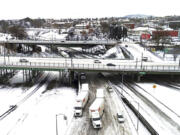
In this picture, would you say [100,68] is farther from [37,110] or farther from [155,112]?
[155,112]

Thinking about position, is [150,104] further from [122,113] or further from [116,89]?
[116,89]

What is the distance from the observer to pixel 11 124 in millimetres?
35844

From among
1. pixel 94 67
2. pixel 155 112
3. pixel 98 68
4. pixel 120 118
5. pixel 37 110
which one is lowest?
pixel 37 110

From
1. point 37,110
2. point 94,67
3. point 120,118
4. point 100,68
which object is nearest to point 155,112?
point 120,118

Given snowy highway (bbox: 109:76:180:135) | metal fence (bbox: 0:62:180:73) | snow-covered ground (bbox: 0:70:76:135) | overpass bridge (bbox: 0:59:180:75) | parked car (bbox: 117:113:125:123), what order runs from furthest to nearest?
metal fence (bbox: 0:62:180:73) < overpass bridge (bbox: 0:59:180:75) < snow-covered ground (bbox: 0:70:76:135) < parked car (bbox: 117:113:125:123) < snowy highway (bbox: 109:76:180:135)

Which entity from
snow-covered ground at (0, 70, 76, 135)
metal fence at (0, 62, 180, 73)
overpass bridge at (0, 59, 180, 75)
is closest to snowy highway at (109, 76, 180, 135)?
overpass bridge at (0, 59, 180, 75)

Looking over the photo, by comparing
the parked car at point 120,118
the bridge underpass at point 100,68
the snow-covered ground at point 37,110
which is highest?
the bridge underpass at point 100,68

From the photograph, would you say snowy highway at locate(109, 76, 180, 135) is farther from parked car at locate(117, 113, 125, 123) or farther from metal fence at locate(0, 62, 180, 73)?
metal fence at locate(0, 62, 180, 73)

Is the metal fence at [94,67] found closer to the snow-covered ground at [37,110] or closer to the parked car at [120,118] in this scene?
the snow-covered ground at [37,110]

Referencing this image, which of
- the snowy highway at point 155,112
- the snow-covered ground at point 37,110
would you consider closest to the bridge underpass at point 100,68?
the snow-covered ground at point 37,110

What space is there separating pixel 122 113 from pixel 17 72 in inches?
1884

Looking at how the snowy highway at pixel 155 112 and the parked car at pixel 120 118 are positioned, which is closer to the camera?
the snowy highway at pixel 155 112

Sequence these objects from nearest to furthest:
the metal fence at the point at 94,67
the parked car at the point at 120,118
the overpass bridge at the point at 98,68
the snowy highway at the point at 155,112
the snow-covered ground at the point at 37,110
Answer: the snowy highway at the point at 155,112 → the parked car at the point at 120,118 → the snow-covered ground at the point at 37,110 → the overpass bridge at the point at 98,68 → the metal fence at the point at 94,67

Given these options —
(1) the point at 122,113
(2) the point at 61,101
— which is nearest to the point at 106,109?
(1) the point at 122,113
